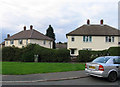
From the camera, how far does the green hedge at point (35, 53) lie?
1888 centimetres

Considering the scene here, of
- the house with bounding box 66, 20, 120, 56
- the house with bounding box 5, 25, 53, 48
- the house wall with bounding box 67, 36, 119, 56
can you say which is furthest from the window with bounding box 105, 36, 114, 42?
the house with bounding box 5, 25, 53, 48

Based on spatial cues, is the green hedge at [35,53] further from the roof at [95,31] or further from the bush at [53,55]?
the roof at [95,31]

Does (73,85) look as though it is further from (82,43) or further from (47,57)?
(82,43)

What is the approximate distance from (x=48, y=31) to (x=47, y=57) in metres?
34.7

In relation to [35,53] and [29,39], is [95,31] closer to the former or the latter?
[35,53]

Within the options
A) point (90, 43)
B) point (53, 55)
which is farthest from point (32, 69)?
point (90, 43)

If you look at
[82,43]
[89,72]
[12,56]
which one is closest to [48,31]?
[82,43]

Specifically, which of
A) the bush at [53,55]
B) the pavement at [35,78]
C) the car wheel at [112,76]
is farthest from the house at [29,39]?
the car wheel at [112,76]

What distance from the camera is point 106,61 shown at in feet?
24.4

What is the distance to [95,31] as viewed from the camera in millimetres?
29094

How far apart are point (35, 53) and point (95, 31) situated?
1588 cm

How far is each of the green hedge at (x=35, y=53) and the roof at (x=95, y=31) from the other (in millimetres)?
9906

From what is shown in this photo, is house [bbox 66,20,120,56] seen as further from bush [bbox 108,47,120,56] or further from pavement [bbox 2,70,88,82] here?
pavement [bbox 2,70,88,82]

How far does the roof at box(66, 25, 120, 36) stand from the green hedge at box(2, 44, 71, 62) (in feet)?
32.5
